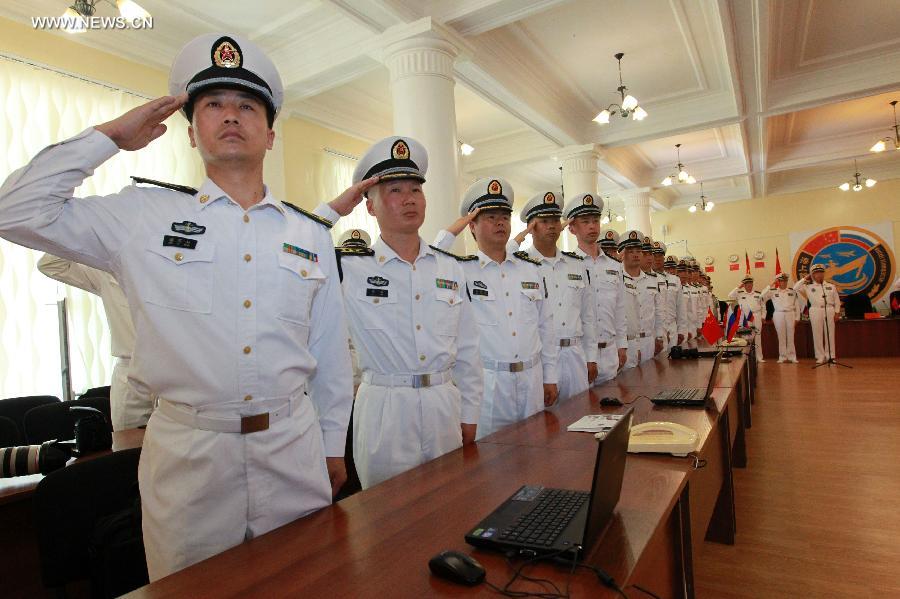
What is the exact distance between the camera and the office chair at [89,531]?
1.67 meters

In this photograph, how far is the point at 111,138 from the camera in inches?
51.3

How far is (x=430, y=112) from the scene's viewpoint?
479 cm

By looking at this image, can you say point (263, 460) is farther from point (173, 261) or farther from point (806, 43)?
point (806, 43)

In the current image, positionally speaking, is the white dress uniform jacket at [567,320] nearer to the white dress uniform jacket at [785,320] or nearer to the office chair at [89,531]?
the office chair at [89,531]

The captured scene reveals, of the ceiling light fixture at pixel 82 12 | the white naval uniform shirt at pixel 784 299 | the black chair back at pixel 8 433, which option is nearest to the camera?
the black chair back at pixel 8 433

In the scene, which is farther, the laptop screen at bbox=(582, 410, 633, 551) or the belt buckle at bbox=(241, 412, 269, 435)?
the belt buckle at bbox=(241, 412, 269, 435)

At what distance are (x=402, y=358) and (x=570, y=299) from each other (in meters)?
1.88

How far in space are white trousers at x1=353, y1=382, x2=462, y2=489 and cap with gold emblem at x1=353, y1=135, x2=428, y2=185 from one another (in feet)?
2.84

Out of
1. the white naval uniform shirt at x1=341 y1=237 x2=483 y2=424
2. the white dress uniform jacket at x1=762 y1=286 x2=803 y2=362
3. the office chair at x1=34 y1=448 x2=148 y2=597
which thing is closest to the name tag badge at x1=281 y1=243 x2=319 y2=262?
the white naval uniform shirt at x1=341 y1=237 x2=483 y2=424

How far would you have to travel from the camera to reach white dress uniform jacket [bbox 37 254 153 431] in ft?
10.6

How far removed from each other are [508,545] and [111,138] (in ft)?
4.13

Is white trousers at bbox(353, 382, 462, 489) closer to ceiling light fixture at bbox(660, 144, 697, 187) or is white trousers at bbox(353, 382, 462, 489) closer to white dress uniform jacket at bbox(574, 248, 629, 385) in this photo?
white dress uniform jacket at bbox(574, 248, 629, 385)

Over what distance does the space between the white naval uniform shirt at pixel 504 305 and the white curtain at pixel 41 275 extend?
3643 mm

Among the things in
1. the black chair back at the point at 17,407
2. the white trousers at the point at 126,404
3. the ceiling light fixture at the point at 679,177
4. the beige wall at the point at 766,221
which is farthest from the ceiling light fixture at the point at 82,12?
the beige wall at the point at 766,221
